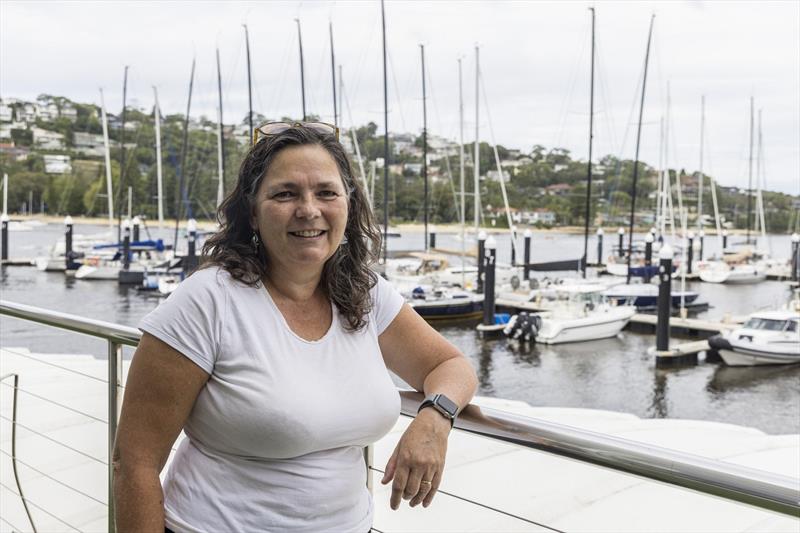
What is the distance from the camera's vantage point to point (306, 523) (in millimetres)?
1325

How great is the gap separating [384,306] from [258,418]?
40cm

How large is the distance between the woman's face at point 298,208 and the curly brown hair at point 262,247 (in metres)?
0.02

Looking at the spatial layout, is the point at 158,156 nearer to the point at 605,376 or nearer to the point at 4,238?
the point at 4,238

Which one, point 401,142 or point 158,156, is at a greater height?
point 401,142

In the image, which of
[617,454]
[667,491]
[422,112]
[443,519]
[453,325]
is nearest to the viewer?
[617,454]

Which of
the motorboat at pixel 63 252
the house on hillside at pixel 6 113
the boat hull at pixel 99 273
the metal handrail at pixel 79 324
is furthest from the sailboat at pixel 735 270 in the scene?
the house on hillside at pixel 6 113

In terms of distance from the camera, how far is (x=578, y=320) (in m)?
23.9

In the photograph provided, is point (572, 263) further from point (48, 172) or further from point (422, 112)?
point (48, 172)

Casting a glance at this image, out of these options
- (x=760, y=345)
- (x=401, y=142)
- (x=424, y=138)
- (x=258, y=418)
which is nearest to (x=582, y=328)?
(x=760, y=345)

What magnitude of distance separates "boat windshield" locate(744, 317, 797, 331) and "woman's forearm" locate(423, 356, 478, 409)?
21.9 metres

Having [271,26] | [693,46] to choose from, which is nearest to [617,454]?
[271,26]

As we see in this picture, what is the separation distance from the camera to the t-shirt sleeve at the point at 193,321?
48.5 inches

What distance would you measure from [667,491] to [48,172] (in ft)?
194

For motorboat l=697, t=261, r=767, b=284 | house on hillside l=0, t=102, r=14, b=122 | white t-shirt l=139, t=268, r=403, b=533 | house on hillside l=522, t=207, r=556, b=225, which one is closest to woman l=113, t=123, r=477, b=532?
white t-shirt l=139, t=268, r=403, b=533
